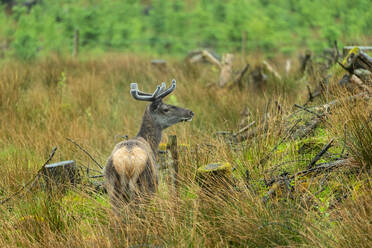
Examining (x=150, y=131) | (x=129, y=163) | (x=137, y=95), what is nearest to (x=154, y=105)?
(x=150, y=131)

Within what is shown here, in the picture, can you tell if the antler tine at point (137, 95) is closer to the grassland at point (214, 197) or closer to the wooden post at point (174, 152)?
the grassland at point (214, 197)

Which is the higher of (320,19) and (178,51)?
(320,19)

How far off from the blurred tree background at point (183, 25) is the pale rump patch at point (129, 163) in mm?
→ 13874

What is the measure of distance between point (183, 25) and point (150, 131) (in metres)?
21.7

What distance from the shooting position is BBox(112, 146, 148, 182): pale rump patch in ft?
12.0

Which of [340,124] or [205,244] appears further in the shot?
[340,124]

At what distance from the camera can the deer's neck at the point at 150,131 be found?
506 cm

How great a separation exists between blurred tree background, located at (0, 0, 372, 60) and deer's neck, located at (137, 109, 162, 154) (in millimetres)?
12465

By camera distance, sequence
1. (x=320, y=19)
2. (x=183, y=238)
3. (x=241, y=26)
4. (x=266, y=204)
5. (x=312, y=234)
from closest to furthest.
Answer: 1. (x=312, y=234)
2. (x=183, y=238)
3. (x=266, y=204)
4. (x=320, y=19)
5. (x=241, y=26)

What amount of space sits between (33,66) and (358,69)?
773 cm

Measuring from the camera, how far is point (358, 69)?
246 inches

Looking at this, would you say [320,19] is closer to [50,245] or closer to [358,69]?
[358,69]

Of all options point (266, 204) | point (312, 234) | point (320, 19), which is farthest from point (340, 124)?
point (320, 19)

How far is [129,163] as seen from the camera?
365 cm
